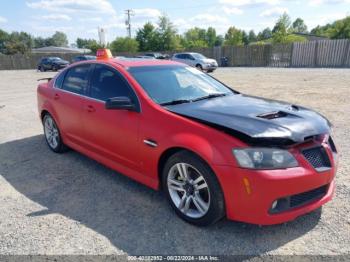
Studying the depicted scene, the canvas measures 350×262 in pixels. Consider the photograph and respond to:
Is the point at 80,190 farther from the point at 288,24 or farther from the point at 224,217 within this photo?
the point at 288,24

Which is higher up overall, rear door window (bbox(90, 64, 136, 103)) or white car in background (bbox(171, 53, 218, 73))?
rear door window (bbox(90, 64, 136, 103))

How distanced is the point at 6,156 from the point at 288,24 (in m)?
47.6

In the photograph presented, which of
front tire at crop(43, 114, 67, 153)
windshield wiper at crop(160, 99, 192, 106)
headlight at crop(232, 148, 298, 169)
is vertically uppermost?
windshield wiper at crop(160, 99, 192, 106)

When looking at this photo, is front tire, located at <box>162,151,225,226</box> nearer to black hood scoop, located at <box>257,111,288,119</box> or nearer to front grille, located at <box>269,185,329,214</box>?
front grille, located at <box>269,185,329,214</box>

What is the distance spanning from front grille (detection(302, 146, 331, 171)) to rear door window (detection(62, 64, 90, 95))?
10.2 feet

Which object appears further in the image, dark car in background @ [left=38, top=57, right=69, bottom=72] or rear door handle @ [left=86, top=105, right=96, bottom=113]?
dark car in background @ [left=38, top=57, right=69, bottom=72]

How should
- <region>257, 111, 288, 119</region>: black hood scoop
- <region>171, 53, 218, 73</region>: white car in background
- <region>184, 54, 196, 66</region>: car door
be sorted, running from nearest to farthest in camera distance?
<region>257, 111, 288, 119</region>: black hood scoop < <region>171, 53, 218, 73</region>: white car in background < <region>184, 54, 196, 66</region>: car door

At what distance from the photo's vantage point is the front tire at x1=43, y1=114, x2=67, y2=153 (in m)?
5.37

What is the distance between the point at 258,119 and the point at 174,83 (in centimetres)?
140

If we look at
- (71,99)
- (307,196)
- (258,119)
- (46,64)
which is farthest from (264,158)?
(46,64)

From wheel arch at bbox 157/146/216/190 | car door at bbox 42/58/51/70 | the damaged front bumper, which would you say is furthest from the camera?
car door at bbox 42/58/51/70

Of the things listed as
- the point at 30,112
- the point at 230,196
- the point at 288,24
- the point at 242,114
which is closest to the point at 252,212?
the point at 230,196

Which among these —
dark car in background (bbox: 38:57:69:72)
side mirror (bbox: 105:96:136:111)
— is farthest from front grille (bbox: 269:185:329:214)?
dark car in background (bbox: 38:57:69:72)

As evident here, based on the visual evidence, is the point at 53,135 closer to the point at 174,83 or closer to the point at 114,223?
the point at 174,83
